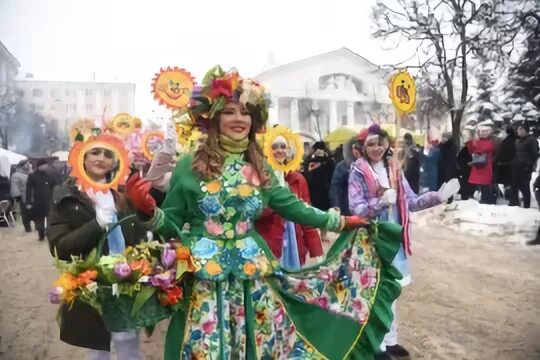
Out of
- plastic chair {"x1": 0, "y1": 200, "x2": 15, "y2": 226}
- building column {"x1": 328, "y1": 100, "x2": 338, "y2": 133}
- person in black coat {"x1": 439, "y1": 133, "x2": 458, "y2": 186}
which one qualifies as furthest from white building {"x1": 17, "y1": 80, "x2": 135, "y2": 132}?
person in black coat {"x1": 439, "y1": 133, "x2": 458, "y2": 186}

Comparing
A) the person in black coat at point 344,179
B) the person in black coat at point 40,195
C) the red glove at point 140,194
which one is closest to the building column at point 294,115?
the person in black coat at point 344,179

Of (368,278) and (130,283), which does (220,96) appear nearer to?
(130,283)

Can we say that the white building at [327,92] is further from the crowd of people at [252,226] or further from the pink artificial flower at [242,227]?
the pink artificial flower at [242,227]

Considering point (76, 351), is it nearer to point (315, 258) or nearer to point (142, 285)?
point (142, 285)

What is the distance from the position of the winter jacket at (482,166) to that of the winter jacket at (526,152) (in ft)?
0.40

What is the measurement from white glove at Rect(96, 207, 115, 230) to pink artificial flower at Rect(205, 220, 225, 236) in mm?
442

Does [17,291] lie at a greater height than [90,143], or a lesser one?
lesser

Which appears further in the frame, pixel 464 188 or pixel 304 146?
pixel 464 188

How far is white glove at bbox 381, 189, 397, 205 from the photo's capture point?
8.86 ft

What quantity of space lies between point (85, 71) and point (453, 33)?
5.43 feet

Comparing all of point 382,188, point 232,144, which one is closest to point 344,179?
point 382,188

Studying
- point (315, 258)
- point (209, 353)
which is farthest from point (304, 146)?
point (209, 353)

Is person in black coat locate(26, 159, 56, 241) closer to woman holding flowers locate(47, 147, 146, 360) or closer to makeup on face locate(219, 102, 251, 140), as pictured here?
woman holding flowers locate(47, 147, 146, 360)

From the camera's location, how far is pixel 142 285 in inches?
79.6
